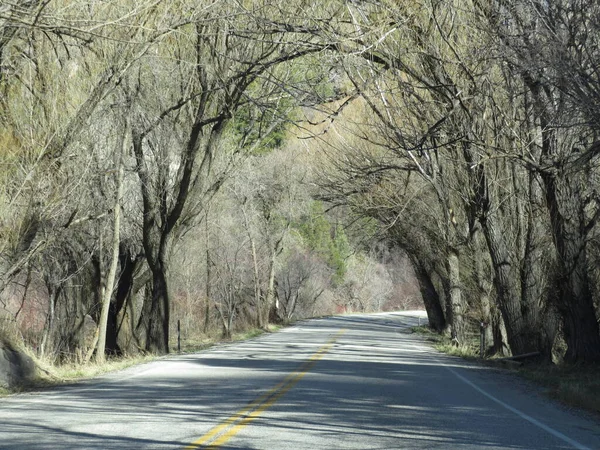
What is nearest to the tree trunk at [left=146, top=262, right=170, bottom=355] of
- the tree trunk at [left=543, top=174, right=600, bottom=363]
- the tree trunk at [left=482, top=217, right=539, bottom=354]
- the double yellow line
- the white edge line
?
the double yellow line

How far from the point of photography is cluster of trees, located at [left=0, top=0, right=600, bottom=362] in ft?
48.1

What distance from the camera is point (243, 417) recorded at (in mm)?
10891

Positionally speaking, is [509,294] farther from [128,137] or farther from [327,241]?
[327,241]

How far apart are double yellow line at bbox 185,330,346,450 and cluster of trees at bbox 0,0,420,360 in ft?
13.4

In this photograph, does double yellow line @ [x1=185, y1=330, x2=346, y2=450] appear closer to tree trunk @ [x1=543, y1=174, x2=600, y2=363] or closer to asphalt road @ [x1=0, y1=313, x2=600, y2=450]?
asphalt road @ [x1=0, y1=313, x2=600, y2=450]

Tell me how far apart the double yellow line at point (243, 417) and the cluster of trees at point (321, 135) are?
13.4 feet

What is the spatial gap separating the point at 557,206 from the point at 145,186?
1137cm

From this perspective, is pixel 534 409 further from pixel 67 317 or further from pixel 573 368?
pixel 67 317

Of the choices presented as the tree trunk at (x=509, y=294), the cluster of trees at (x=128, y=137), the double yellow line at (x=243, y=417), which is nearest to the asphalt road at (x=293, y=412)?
the double yellow line at (x=243, y=417)

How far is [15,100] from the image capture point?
17.2m

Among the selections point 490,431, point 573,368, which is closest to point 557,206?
point 573,368

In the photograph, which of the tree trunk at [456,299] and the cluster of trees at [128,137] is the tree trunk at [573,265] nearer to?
the cluster of trees at [128,137]

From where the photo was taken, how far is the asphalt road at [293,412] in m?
9.25

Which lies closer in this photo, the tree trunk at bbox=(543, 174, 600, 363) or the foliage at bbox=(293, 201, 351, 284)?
the tree trunk at bbox=(543, 174, 600, 363)
